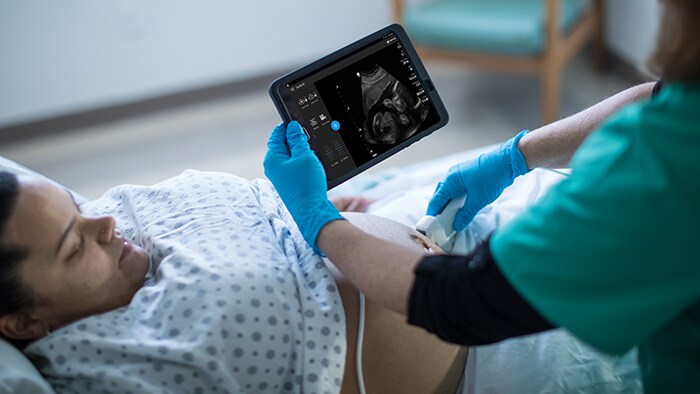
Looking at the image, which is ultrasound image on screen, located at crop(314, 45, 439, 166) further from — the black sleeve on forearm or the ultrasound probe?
the black sleeve on forearm

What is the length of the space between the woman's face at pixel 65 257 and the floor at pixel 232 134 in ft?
5.28

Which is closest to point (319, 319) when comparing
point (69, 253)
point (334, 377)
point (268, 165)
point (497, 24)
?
point (334, 377)

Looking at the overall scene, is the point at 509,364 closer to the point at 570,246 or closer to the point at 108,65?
the point at 570,246

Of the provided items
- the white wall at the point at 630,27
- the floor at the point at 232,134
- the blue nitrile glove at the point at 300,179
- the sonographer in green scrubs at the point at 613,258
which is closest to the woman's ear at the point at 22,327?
the blue nitrile glove at the point at 300,179

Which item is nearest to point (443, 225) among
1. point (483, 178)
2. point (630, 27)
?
point (483, 178)

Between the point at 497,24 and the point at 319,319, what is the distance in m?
1.80

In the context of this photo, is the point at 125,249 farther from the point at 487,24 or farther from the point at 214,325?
the point at 487,24

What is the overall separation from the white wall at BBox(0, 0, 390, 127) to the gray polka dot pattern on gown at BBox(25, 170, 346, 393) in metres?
2.00

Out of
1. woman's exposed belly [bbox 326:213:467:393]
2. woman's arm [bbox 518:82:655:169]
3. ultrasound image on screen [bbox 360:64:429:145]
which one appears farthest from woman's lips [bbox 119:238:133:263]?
woman's arm [bbox 518:82:655:169]

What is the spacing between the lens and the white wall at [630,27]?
2.79m

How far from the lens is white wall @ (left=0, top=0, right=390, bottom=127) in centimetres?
289

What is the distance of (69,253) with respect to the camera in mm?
1054

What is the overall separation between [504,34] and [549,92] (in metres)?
0.28

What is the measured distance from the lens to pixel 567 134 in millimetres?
1313
